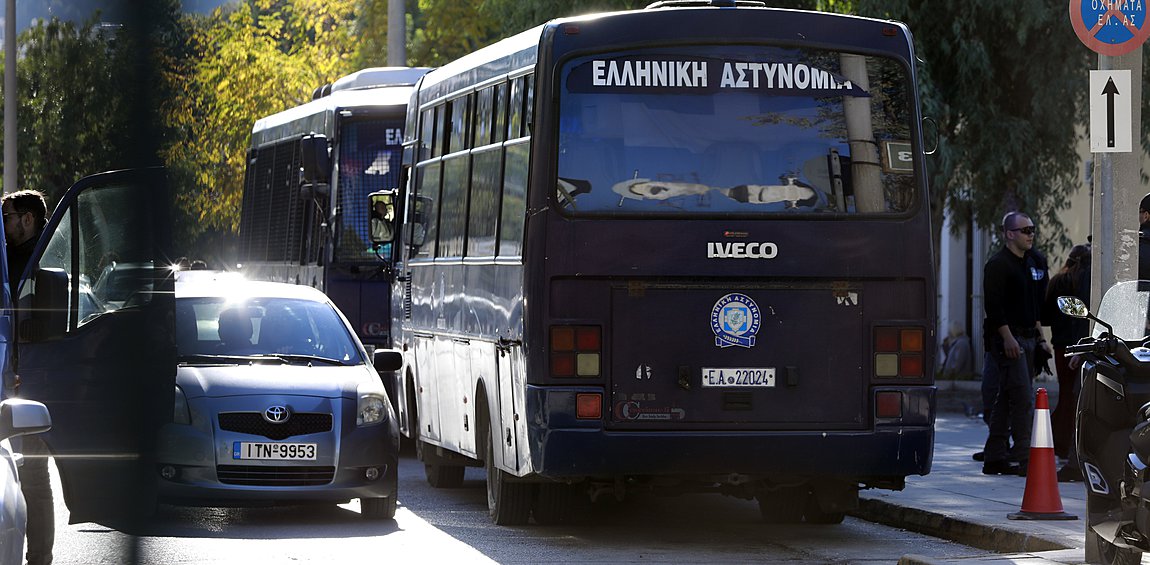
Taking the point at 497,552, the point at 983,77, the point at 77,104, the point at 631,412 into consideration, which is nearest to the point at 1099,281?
the point at 631,412

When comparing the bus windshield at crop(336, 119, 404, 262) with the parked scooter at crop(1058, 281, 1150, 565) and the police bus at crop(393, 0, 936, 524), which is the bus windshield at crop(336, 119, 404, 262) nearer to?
the police bus at crop(393, 0, 936, 524)

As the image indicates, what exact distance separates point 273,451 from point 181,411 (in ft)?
1.86

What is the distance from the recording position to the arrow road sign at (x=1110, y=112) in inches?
411

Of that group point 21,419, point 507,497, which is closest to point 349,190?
point 507,497

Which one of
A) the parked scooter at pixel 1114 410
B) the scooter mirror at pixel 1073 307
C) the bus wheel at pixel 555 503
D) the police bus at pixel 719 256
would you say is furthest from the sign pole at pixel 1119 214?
the bus wheel at pixel 555 503

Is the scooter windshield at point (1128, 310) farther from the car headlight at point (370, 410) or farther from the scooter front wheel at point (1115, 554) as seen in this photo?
the car headlight at point (370, 410)

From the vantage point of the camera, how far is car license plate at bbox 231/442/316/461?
1123 cm

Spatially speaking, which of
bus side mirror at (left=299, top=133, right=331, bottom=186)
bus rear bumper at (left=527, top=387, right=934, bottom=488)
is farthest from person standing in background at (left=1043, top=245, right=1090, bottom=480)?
bus side mirror at (left=299, top=133, right=331, bottom=186)

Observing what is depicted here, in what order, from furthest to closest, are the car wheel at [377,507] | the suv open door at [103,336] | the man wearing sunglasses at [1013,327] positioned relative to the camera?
the man wearing sunglasses at [1013,327] → the car wheel at [377,507] → the suv open door at [103,336]

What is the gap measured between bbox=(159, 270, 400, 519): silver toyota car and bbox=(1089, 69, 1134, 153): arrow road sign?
4.34 m

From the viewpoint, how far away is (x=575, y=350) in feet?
33.8

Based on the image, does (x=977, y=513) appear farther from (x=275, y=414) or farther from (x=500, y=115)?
(x=275, y=414)

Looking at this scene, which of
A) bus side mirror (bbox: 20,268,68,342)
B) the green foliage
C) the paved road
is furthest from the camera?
the green foliage

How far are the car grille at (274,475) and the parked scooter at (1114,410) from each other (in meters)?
4.57
